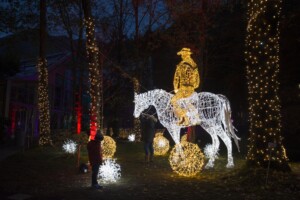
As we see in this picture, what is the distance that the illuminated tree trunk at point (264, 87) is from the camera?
10508mm

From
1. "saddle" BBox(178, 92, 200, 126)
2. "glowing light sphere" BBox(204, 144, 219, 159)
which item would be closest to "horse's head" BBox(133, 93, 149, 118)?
"saddle" BBox(178, 92, 200, 126)

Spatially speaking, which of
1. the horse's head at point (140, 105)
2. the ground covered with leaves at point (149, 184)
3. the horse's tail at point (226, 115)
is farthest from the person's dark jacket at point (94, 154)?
the horse's tail at point (226, 115)

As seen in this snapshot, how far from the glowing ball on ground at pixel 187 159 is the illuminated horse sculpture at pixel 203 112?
2.35 meters

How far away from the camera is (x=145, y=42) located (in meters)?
27.9

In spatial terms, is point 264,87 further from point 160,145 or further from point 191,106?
point 160,145

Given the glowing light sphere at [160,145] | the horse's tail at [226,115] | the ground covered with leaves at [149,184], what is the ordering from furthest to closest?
the glowing light sphere at [160,145] → the horse's tail at [226,115] → the ground covered with leaves at [149,184]

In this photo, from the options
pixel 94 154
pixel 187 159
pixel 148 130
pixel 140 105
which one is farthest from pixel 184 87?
pixel 94 154

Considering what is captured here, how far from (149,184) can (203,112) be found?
15.0 ft

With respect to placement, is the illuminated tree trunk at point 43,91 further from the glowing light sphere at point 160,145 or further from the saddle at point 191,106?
the saddle at point 191,106

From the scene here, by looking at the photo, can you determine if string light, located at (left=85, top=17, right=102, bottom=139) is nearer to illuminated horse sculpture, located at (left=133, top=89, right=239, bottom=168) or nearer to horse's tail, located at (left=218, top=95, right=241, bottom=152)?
illuminated horse sculpture, located at (left=133, top=89, right=239, bottom=168)

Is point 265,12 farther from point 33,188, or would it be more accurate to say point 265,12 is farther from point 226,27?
point 226,27

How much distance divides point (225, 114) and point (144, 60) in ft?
48.3

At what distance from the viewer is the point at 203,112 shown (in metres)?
13.8

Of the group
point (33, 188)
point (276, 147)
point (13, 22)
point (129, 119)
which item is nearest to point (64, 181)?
point (33, 188)
